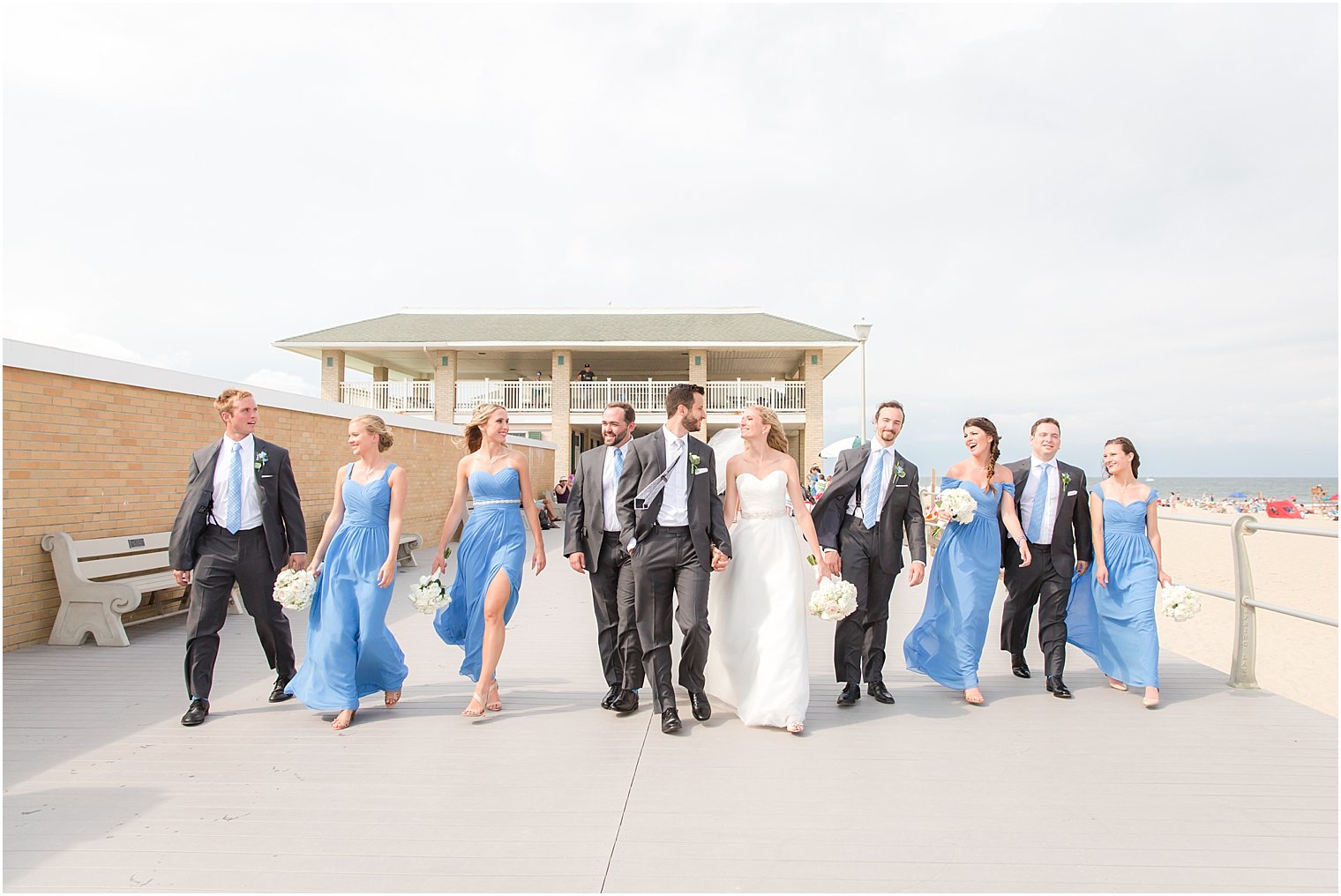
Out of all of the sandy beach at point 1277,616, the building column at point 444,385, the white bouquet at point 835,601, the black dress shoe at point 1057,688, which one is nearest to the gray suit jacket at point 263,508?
the white bouquet at point 835,601

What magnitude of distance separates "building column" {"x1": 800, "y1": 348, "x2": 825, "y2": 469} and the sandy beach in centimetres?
1128

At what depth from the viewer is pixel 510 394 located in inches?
1230

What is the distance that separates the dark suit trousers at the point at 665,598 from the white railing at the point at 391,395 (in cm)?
2614

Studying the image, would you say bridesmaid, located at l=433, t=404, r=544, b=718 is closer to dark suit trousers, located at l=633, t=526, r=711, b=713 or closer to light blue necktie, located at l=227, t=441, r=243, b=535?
dark suit trousers, located at l=633, t=526, r=711, b=713

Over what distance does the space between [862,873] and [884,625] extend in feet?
8.40

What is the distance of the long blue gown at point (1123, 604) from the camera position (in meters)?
5.44

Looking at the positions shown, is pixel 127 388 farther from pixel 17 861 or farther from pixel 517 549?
pixel 17 861

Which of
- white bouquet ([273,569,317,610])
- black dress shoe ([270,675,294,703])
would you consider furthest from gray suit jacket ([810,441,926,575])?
black dress shoe ([270,675,294,703])

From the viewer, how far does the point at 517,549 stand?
16.6ft

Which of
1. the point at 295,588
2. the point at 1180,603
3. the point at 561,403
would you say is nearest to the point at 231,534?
the point at 295,588

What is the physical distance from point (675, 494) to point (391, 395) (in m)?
28.6

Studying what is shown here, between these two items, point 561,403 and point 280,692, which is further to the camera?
point 561,403

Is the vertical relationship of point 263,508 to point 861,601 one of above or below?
above

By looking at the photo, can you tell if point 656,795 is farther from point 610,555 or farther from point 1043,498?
point 1043,498
